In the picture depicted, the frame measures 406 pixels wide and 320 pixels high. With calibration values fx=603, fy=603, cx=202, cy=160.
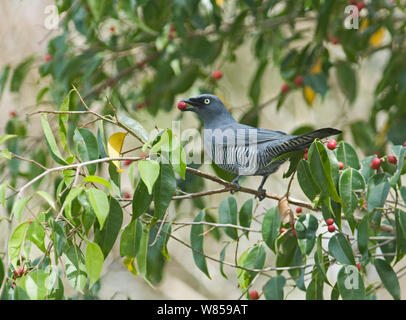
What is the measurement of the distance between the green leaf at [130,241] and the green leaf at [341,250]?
0.70 metres

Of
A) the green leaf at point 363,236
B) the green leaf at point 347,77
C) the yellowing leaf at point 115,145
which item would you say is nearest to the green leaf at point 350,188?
the green leaf at point 363,236

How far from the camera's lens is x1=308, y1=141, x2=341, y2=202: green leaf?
1995 mm

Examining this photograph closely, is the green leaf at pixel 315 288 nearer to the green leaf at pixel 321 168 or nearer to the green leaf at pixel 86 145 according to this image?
the green leaf at pixel 321 168

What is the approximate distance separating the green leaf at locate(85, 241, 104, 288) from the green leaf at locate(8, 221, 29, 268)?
0.63 ft

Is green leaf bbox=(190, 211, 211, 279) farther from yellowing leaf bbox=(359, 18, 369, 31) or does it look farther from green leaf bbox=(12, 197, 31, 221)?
yellowing leaf bbox=(359, 18, 369, 31)

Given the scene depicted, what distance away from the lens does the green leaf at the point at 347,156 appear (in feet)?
7.70

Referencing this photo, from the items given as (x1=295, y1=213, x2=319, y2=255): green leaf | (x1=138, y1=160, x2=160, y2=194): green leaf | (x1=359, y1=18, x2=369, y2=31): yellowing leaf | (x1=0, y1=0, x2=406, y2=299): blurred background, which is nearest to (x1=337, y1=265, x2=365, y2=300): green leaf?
(x1=295, y1=213, x2=319, y2=255): green leaf

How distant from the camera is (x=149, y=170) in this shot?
1830 millimetres

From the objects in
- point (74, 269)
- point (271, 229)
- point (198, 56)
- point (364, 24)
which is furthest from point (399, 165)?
point (364, 24)

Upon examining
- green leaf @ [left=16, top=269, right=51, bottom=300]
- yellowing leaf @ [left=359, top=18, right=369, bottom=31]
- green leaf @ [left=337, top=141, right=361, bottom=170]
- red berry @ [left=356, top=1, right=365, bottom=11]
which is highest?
yellowing leaf @ [left=359, top=18, right=369, bottom=31]

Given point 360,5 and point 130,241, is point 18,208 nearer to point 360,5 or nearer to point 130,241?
point 130,241

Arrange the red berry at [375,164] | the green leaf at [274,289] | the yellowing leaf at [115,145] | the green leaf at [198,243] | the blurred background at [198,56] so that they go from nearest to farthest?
1. the yellowing leaf at [115,145]
2. the red berry at [375,164]
3. the green leaf at [274,289]
4. the green leaf at [198,243]
5. the blurred background at [198,56]

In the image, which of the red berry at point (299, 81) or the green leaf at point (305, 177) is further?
the red berry at point (299, 81)
